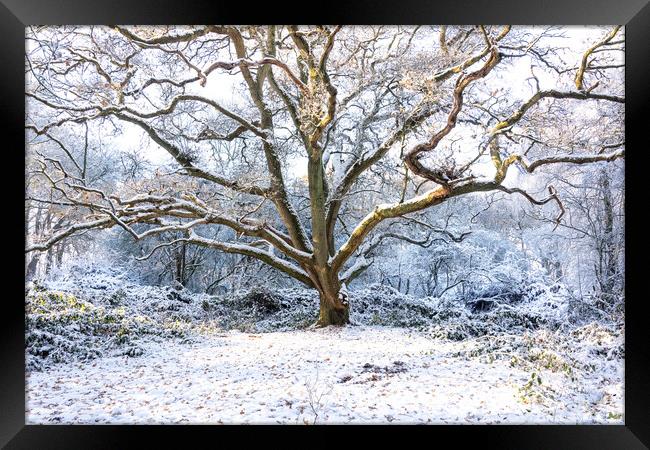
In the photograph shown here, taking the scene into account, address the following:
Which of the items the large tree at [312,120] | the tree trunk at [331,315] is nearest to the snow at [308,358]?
the tree trunk at [331,315]

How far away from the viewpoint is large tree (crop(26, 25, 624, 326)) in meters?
4.27

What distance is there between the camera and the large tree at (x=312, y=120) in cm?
427

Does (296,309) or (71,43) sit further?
(296,309)

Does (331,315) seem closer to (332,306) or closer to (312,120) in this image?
(332,306)

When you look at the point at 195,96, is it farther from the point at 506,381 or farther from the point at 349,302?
the point at 506,381

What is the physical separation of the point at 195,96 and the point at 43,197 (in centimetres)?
215

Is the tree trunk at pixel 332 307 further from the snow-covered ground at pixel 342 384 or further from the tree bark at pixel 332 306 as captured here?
the snow-covered ground at pixel 342 384

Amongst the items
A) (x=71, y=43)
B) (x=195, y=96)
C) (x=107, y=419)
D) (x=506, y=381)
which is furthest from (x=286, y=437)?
(x=71, y=43)

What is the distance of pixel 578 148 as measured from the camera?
474 centimetres
